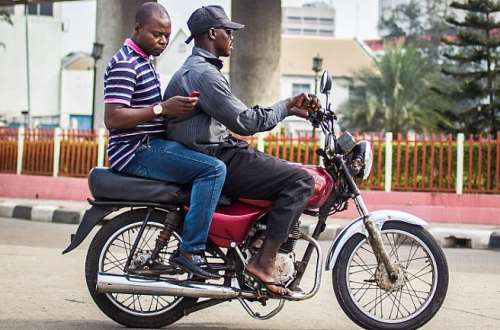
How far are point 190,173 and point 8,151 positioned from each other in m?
17.6

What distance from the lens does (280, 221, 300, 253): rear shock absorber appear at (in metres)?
5.62

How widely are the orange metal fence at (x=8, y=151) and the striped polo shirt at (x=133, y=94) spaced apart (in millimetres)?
17059

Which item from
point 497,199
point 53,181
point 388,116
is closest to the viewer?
point 497,199

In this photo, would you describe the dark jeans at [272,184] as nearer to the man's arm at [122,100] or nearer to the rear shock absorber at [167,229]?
the rear shock absorber at [167,229]

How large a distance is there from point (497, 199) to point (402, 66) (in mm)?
49240

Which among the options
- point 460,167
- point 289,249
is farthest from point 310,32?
point 289,249

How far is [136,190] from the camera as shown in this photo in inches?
224

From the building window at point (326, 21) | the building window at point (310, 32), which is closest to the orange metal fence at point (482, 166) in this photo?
the building window at point (310, 32)

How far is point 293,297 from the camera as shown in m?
5.52

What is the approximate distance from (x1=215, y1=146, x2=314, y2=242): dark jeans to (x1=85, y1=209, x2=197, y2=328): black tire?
0.47 m

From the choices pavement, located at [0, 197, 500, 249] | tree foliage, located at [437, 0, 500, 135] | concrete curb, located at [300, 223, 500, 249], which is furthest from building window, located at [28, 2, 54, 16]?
concrete curb, located at [300, 223, 500, 249]

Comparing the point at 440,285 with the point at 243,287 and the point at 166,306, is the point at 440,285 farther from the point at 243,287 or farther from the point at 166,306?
the point at 166,306

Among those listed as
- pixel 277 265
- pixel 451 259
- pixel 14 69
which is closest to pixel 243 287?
pixel 277 265

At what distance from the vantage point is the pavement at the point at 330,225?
43.7 feet
